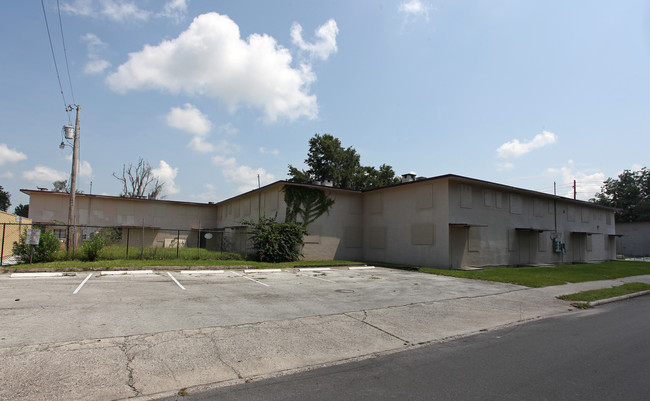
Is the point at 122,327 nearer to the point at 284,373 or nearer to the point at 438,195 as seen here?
the point at 284,373

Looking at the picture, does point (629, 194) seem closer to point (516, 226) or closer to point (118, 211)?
point (516, 226)

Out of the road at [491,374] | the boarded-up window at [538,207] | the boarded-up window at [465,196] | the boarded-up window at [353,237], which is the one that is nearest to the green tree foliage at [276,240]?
the boarded-up window at [353,237]

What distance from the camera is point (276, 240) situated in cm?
2158

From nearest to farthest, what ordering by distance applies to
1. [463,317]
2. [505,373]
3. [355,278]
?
[505,373] < [463,317] < [355,278]

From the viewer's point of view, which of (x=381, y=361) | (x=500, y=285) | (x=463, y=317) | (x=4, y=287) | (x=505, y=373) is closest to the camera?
(x=505, y=373)

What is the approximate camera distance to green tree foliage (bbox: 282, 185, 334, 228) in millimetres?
23625

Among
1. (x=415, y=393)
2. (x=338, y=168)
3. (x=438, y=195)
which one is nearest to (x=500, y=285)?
(x=438, y=195)

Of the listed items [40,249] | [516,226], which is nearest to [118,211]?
[40,249]

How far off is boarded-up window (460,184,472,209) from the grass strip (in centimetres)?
838

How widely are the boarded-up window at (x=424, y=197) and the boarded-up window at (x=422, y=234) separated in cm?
116

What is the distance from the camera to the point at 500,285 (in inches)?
567

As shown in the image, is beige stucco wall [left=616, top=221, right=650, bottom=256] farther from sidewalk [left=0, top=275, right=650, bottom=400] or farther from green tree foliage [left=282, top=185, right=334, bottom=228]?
sidewalk [left=0, top=275, right=650, bottom=400]

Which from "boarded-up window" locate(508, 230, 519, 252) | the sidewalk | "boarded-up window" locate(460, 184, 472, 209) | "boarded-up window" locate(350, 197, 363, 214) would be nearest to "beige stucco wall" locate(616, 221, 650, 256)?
"boarded-up window" locate(508, 230, 519, 252)

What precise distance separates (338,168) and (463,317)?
43.7m
